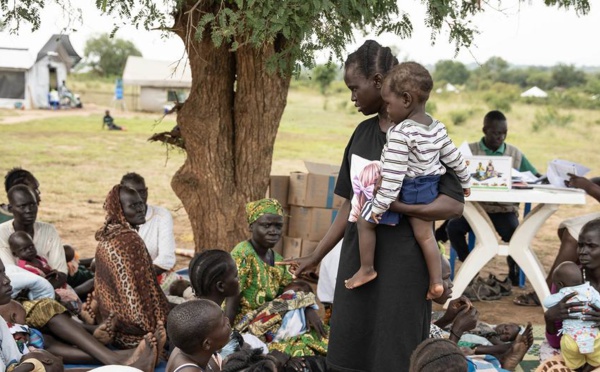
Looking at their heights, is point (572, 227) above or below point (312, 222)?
above

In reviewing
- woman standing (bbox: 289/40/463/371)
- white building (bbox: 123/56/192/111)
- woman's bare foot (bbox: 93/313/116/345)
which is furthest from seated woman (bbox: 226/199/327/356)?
white building (bbox: 123/56/192/111)

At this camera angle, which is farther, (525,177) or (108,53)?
(108,53)

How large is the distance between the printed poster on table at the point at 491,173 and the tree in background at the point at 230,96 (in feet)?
3.63

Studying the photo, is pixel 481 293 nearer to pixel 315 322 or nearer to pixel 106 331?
pixel 315 322

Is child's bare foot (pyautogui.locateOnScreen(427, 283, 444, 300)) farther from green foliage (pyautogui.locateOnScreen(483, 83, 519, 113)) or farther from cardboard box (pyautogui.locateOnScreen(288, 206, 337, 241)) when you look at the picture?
green foliage (pyautogui.locateOnScreen(483, 83, 519, 113))

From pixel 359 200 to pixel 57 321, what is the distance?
2.26 m

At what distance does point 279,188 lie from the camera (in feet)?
22.7

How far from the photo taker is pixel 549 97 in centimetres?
3005

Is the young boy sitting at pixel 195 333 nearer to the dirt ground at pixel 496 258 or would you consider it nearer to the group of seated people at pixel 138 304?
the group of seated people at pixel 138 304

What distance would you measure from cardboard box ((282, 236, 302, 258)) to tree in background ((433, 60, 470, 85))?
3630cm

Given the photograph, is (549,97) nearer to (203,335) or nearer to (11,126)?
(11,126)

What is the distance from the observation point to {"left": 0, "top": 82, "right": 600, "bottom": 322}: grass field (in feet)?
35.3

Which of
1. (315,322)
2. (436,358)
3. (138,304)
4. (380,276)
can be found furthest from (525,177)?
(436,358)

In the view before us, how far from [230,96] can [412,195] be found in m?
3.18
